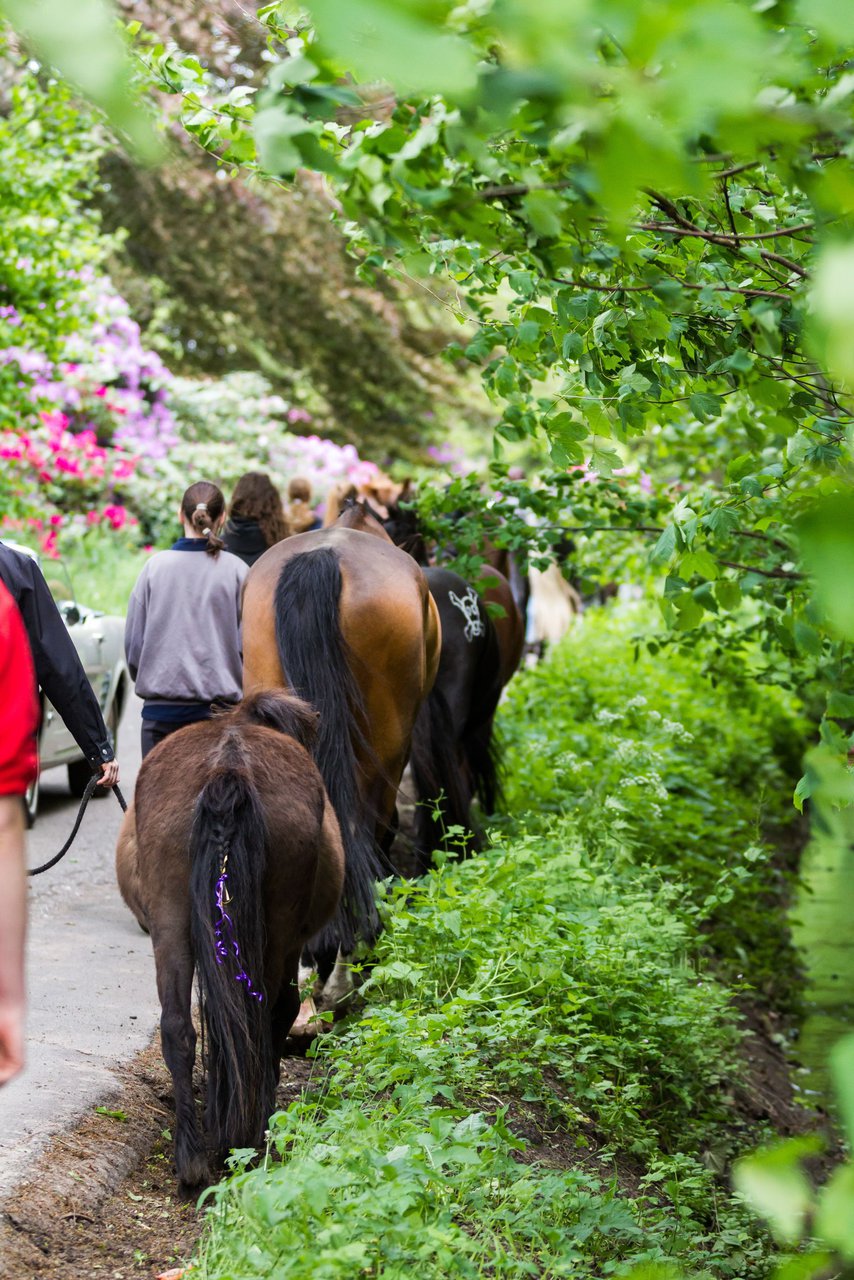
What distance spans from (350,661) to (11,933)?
3.17m

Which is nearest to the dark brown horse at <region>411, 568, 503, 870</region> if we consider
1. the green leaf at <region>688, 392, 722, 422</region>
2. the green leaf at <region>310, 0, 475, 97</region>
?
the green leaf at <region>688, 392, 722, 422</region>

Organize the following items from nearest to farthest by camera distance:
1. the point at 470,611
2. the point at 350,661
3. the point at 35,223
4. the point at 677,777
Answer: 1. the point at 350,661
2. the point at 470,611
3. the point at 677,777
4. the point at 35,223

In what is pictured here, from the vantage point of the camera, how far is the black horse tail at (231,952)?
405cm

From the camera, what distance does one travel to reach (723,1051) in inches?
257

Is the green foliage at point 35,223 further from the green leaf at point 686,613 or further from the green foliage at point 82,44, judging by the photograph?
the green foliage at point 82,44

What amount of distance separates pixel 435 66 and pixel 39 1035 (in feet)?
14.7

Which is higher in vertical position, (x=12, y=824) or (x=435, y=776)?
(x=12, y=824)

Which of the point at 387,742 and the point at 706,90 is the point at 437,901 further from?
the point at 706,90

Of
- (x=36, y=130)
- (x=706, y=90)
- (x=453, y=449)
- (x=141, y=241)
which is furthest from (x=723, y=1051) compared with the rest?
(x=453, y=449)

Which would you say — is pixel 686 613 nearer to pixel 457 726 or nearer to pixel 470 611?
pixel 457 726

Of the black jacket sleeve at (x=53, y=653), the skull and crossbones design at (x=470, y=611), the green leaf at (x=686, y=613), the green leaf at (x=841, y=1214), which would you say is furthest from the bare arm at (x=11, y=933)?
the skull and crossbones design at (x=470, y=611)

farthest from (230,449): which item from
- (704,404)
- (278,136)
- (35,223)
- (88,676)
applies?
(278,136)

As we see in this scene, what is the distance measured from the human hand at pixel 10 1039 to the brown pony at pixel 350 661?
2659 millimetres

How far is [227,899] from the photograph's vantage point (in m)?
4.07
